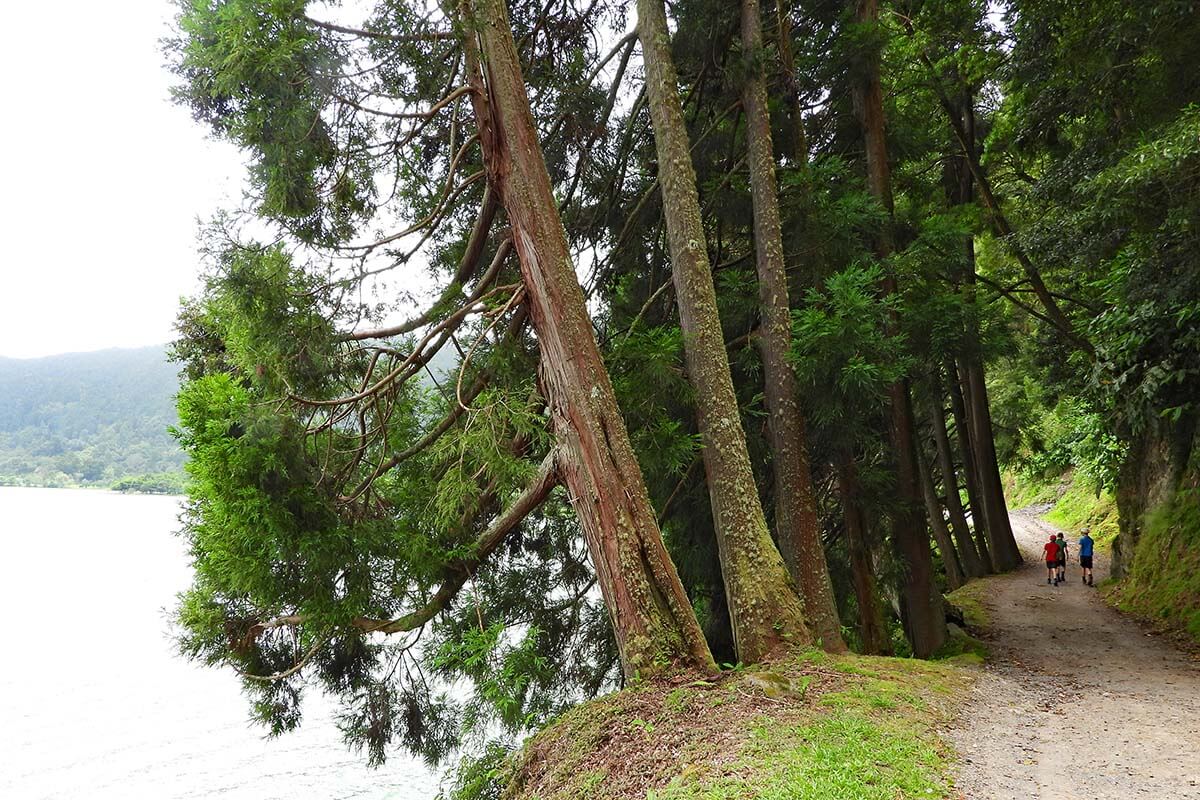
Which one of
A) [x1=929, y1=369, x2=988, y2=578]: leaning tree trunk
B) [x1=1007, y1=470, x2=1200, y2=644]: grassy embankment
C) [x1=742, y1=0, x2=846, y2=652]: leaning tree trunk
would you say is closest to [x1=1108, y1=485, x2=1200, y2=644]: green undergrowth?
[x1=1007, y1=470, x2=1200, y2=644]: grassy embankment

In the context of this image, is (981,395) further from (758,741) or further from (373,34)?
(373,34)

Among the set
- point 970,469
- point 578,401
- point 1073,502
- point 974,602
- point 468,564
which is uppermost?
point 578,401

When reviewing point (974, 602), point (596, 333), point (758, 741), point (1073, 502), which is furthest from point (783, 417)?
point (1073, 502)

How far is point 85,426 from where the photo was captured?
43.6m

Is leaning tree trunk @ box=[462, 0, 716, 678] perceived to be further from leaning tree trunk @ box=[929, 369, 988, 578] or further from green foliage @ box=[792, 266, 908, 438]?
leaning tree trunk @ box=[929, 369, 988, 578]

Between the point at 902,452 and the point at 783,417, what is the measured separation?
9.63ft

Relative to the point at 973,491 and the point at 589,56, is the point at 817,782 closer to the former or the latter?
the point at 589,56

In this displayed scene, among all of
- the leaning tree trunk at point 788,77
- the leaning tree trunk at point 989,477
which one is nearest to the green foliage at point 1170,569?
the leaning tree trunk at point 989,477

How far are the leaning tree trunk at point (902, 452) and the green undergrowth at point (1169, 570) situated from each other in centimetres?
305

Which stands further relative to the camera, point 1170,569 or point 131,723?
point 131,723

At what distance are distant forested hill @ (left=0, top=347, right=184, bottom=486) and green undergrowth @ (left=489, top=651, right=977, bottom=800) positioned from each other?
3509 cm

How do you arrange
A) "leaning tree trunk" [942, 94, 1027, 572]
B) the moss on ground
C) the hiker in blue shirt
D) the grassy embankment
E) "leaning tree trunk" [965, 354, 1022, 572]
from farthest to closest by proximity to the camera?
1. "leaning tree trunk" [965, 354, 1022, 572]
2. the hiker in blue shirt
3. "leaning tree trunk" [942, 94, 1027, 572]
4. the moss on ground
5. the grassy embankment

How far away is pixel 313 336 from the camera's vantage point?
5043 millimetres

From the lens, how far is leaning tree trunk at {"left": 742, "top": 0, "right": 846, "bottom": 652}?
6121 millimetres
